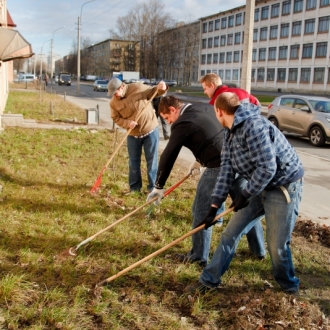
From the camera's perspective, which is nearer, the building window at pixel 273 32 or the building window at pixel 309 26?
the building window at pixel 309 26

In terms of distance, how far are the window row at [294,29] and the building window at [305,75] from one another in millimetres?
4927

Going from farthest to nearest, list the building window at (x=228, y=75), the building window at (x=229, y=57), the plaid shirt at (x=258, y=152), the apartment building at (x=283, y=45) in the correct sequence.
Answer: the building window at (x=228, y=75)
the building window at (x=229, y=57)
the apartment building at (x=283, y=45)
the plaid shirt at (x=258, y=152)

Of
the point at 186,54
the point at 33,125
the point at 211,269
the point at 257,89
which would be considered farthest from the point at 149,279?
the point at 186,54

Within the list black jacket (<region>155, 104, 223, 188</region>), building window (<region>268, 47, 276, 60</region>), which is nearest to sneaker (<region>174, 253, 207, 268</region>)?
black jacket (<region>155, 104, 223, 188</region>)

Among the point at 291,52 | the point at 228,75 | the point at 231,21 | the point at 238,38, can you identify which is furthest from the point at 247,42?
the point at 231,21

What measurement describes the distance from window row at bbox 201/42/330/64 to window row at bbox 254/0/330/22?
4.80 metres

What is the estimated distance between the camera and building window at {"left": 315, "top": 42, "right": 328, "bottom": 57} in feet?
174

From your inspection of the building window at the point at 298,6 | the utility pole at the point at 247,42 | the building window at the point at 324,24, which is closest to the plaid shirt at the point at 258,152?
the utility pole at the point at 247,42

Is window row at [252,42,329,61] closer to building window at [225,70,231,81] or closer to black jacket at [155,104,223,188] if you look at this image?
building window at [225,70,231,81]

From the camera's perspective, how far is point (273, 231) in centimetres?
343

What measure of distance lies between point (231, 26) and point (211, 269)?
244ft

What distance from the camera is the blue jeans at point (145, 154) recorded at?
20.7 ft

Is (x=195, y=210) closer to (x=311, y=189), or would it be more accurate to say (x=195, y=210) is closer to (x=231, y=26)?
(x=311, y=189)

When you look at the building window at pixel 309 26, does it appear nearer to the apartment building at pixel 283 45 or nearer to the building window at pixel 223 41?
the apartment building at pixel 283 45
